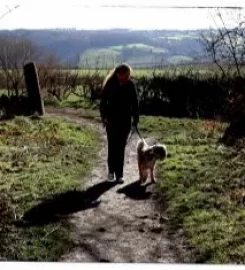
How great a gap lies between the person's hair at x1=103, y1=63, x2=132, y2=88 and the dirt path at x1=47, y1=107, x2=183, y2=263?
0.67 ft

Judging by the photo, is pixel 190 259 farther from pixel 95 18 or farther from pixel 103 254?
pixel 95 18

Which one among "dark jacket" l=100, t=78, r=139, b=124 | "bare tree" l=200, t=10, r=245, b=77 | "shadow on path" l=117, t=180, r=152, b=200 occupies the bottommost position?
"shadow on path" l=117, t=180, r=152, b=200

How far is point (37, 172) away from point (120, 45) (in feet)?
2.05

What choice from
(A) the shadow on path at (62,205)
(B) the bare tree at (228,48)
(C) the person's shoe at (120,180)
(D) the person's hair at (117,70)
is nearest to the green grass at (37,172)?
(A) the shadow on path at (62,205)

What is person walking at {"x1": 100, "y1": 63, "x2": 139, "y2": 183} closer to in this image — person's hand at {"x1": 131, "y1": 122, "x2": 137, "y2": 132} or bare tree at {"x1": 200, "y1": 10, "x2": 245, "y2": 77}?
person's hand at {"x1": 131, "y1": 122, "x2": 137, "y2": 132}

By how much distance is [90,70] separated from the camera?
198cm

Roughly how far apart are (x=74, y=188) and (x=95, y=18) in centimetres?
70

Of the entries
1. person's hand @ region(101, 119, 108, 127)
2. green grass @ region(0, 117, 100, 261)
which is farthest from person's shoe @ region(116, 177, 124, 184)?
person's hand @ region(101, 119, 108, 127)

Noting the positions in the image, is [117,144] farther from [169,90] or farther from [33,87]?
[33,87]

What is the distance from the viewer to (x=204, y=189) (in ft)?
6.70

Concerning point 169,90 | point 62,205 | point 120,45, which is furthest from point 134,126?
point 62,205

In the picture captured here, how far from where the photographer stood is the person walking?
6.61 ft

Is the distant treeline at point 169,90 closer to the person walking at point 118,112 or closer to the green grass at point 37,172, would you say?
the person walking at point 118,112

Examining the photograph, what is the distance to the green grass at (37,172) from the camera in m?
2.01
